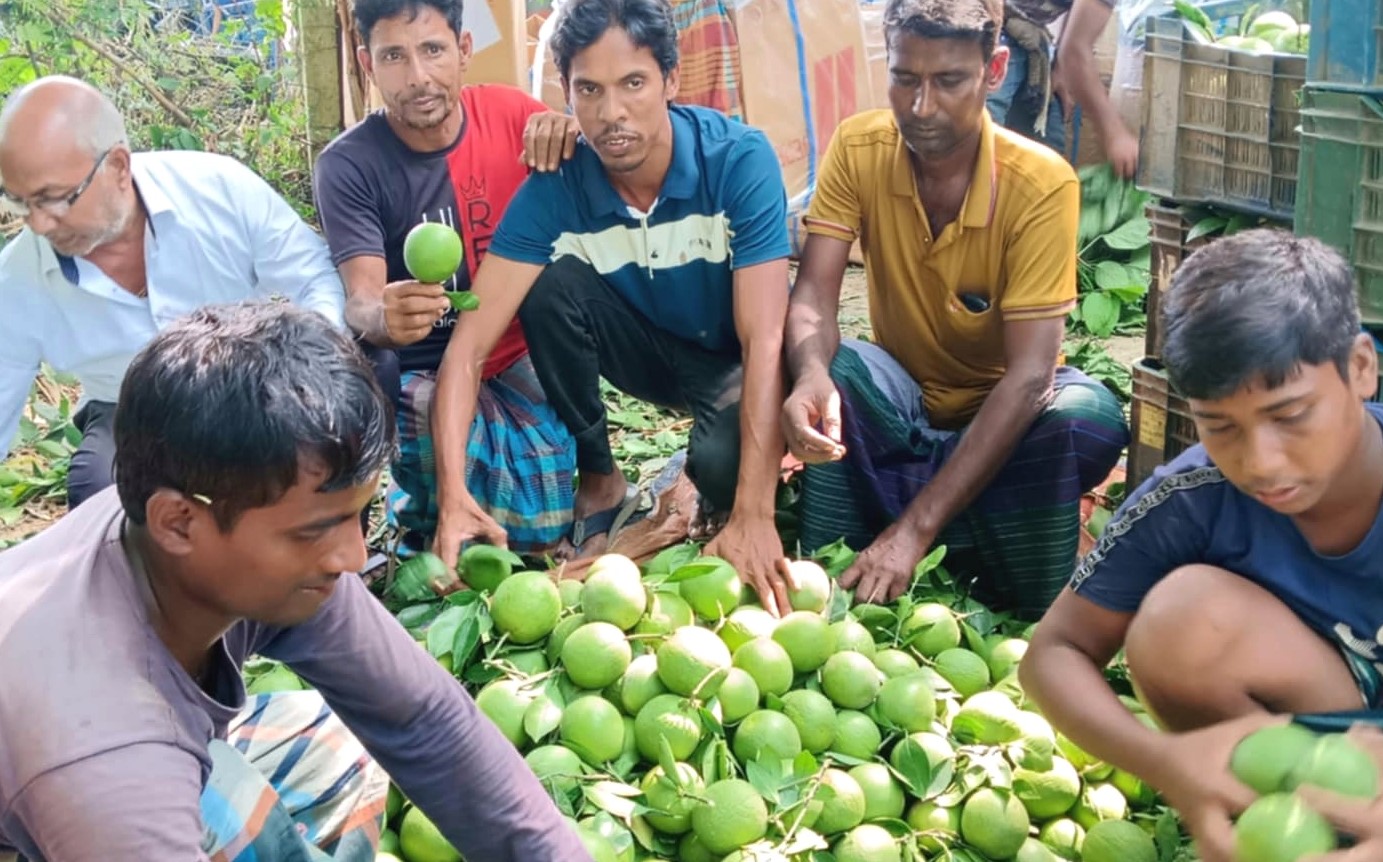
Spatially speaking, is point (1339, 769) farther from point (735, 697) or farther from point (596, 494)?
point (596, 494)

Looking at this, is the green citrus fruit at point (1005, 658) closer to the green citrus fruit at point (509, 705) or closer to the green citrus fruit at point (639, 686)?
the green citrus fruit at point (639, 686)

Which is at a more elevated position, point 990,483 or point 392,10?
point 392,10

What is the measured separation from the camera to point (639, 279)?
3.49 m

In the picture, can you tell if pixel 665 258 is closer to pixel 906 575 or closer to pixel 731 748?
pixel 906 575

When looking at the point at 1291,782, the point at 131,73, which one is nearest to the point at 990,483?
the point at 1291,782

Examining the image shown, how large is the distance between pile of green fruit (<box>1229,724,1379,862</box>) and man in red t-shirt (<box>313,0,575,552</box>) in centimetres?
202

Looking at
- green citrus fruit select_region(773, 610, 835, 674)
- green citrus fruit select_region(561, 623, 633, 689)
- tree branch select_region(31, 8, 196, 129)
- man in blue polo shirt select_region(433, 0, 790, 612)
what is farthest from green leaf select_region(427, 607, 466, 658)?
tree branch select_region(31, 8, 196, 129)

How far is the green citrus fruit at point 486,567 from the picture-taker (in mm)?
3004

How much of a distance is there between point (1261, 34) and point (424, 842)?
9.02ft

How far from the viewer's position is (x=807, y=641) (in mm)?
2627

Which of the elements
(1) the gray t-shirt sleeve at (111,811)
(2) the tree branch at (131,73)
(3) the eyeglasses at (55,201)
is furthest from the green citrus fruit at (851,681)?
(2) the tree branch at (131,73)

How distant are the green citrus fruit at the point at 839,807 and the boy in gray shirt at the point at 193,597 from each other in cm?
71

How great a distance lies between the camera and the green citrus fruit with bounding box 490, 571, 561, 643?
2.66 metres

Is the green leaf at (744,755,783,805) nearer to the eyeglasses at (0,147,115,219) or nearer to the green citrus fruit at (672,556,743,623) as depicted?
the green citrus fruit at (672,556,743,623)
